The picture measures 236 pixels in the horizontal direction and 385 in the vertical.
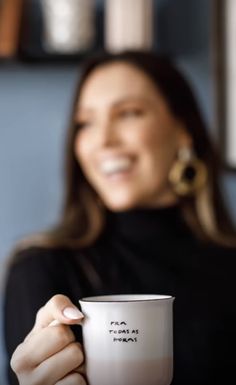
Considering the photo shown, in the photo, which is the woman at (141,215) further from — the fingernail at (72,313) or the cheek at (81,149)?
the fingernail at (72,313)

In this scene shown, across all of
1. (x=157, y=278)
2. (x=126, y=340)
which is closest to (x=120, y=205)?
(x=157, y=278)

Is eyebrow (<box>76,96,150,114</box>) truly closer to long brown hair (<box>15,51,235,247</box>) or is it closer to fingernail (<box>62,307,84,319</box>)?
long brown hair (<box>15,51,235,247</box>)

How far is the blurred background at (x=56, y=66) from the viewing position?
3.05 ft

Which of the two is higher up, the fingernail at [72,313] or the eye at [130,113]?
the eye at [130,113]

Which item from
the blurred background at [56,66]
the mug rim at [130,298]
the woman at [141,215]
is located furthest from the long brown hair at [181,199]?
the mug rim at [130,298]

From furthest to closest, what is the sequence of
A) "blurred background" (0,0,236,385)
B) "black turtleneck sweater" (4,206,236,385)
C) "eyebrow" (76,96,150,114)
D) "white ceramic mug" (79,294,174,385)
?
"blurred background" (0,0,236,385) → "eyebrow" (76,96,150,114) → "black turtleneck sweater" (4,206,236,385) → "white ceramic mug" (79,294,174,385)

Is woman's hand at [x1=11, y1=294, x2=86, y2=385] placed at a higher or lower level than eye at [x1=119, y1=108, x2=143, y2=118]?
lower

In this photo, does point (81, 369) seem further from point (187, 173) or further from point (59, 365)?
point (187, 173)

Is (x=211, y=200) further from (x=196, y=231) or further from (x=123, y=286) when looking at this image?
(x=123, y=286)

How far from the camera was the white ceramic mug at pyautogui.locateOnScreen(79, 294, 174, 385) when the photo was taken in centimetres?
35

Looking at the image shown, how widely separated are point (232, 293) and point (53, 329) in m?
0.30

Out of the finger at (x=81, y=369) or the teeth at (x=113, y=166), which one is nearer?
the finger at (x=81, y=369)

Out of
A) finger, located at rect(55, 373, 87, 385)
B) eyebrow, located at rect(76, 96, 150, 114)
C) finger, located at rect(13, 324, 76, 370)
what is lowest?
finger, located at rect(55, 373, 87, 385)

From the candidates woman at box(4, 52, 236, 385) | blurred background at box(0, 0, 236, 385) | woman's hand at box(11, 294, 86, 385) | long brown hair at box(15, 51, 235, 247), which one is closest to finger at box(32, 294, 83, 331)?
woman's hand at box(11, 294, 86, 385)
